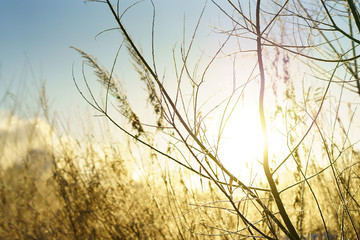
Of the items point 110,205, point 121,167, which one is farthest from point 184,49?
point 110,205

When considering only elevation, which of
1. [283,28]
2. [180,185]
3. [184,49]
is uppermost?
[283,28]

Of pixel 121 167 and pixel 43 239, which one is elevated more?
pixel 121 167

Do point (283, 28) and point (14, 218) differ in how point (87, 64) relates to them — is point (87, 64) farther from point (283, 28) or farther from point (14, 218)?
point (14, 218)

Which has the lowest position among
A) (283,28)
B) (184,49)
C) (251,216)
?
(251,216)

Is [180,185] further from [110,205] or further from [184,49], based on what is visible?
[184,49]

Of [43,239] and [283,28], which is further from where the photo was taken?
[43,239]

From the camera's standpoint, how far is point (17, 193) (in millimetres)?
2984

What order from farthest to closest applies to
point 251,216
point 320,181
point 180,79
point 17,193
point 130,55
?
point 17,193
point 251,216
point 320,181
point 130,55
point 180,79

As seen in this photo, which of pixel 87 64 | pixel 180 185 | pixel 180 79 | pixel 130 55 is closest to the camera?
pixel 180 79

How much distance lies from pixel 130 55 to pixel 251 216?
6.67 feet

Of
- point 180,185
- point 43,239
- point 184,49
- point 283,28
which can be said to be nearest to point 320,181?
point 180,185

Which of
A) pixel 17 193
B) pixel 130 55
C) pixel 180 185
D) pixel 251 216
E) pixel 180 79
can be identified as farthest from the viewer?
pixel 17 193

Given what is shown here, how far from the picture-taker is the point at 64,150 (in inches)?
104

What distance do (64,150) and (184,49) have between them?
7.13 ft
